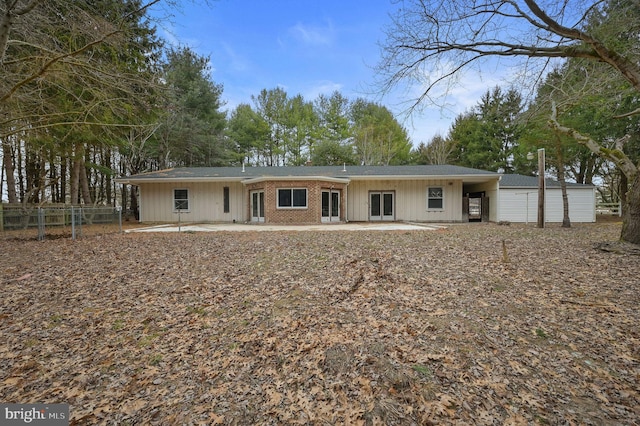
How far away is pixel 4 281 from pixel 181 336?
4206mm

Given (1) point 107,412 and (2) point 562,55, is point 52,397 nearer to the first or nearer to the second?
(1) point 107,412

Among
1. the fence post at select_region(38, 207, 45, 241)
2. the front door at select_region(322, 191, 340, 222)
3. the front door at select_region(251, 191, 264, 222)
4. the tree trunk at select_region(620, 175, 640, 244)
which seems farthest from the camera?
the front door at select_region(251, 191, 264, 222)

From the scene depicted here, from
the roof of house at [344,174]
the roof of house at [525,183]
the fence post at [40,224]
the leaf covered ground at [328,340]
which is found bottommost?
the leaf covered ground at [328,340]

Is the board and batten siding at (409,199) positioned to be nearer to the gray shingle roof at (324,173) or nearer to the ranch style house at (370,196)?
the ranch style house at (370,196)

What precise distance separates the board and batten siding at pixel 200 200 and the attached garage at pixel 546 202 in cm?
1384

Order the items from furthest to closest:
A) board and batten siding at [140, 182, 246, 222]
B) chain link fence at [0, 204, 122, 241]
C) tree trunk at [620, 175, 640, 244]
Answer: board and batten siding at [140, 182, 246, 222], chain link fence at [0, 204, 122, 241], tree trunk at [620, 175, 640, 244]

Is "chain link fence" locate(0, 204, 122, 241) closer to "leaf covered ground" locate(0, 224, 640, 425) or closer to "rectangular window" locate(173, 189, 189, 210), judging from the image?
"leaf covered ground" locate(0, 224, 640, 425)

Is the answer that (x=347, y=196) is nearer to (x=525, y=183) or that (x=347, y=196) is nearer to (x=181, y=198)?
(x=181, y=198)

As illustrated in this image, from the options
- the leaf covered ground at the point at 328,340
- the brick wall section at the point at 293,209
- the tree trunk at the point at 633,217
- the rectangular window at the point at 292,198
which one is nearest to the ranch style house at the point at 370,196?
the brick wall section at the point at 293,209

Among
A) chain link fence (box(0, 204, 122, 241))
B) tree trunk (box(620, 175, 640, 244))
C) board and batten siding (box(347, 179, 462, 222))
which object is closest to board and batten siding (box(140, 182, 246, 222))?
chain link fence (box(0, 204, 122, 241))

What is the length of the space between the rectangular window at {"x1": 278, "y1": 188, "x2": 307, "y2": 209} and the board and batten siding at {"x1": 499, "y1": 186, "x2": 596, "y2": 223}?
10.1 meters

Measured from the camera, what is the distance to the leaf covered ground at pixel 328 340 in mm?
2314

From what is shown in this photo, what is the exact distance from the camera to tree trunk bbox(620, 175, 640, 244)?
6.89 m

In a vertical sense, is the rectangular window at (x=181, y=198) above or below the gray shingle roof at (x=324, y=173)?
below
